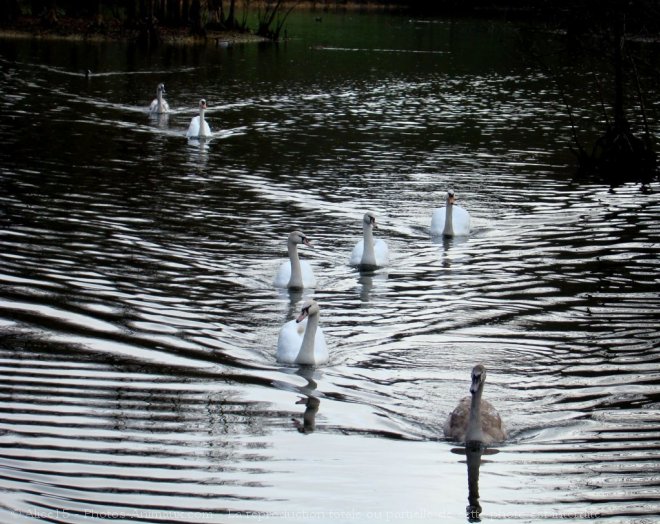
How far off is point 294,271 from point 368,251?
171 centimetres

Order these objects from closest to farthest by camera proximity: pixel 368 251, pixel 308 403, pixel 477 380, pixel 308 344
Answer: pixel 477 380 < pixel 308 403 < pixel 308 344 < pixel 368 251

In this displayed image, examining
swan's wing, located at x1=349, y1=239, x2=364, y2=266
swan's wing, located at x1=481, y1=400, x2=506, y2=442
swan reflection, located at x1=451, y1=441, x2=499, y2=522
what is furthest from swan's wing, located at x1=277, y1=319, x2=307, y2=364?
swan's wing, located at x1=349, y1=239, x2=364, y2=266

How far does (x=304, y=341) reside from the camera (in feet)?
38.1

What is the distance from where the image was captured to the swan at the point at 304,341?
11.6m

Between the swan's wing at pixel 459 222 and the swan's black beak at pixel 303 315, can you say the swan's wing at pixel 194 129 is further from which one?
the swan's black beak at pixel 303 315

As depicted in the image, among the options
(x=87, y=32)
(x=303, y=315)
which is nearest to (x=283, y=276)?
(x=303, y=315)

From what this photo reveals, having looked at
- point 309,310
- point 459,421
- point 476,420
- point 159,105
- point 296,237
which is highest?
point 159,105

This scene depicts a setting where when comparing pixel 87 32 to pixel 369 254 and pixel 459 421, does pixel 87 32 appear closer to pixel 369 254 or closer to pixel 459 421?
pixel 369 254

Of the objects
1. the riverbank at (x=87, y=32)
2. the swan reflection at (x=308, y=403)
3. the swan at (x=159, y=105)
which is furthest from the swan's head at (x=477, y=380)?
the riverbank at (x=87, y=32)

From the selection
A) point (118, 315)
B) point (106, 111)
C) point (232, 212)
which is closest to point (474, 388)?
point (118, 315)

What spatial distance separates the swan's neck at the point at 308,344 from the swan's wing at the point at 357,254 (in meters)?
4.56

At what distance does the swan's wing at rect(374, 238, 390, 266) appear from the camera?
16.2 m

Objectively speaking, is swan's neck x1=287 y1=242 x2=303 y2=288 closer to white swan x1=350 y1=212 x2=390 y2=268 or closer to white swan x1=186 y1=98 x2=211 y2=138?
white swan x1=350 y1=212 x2=390 y2=268

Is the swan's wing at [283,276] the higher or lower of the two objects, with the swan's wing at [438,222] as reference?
lower
